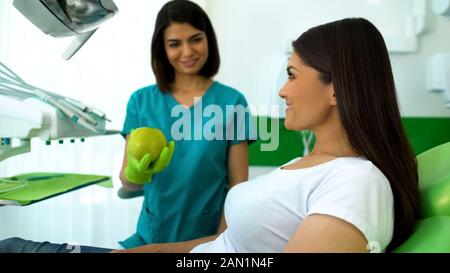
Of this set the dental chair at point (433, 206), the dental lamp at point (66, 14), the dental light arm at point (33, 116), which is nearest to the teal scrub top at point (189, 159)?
the dental light arm at point (33, 116)

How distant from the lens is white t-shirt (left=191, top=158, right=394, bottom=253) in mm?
515

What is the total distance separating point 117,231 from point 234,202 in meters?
0.36

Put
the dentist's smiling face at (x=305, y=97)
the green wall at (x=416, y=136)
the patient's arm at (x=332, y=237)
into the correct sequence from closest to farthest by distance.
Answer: the patient's arm at (x=332, y=237)
the dentist's smiling face at (x=305, y=97)
the green wall at (x=416, y=136)

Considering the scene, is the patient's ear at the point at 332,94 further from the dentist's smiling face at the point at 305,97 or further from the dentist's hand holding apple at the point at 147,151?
the dentist's hand holding apple at the point at 147,151

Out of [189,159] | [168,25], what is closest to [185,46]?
[168,25]

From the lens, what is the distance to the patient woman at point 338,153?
54 cm

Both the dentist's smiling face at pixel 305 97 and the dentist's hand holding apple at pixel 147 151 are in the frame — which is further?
the dentist's hand holding apple at pixel 147 151

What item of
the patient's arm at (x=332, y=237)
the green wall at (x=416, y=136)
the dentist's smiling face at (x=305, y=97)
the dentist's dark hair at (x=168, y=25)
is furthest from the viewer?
the dentist's dark hair at (x=168, y=25)

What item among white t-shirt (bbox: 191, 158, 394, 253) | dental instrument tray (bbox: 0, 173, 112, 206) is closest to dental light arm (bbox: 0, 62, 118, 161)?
dental instrument tray (bbox: 0, 173, 112, 206)

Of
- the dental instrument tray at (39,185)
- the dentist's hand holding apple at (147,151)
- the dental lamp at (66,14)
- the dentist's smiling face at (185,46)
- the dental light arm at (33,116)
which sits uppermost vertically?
the dental lamp at (66,14)

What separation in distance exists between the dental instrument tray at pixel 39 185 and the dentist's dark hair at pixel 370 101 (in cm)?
56

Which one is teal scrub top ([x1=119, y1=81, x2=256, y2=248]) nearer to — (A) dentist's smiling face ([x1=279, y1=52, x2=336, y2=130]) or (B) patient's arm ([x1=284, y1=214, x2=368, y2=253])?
(A) dentist's smiling face ([x1=279, y1=52, x2=336, y2=130])

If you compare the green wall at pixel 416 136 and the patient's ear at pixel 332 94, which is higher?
the patient's ear at pixel 332 94

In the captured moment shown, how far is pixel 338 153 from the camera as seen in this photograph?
2.11 feet
